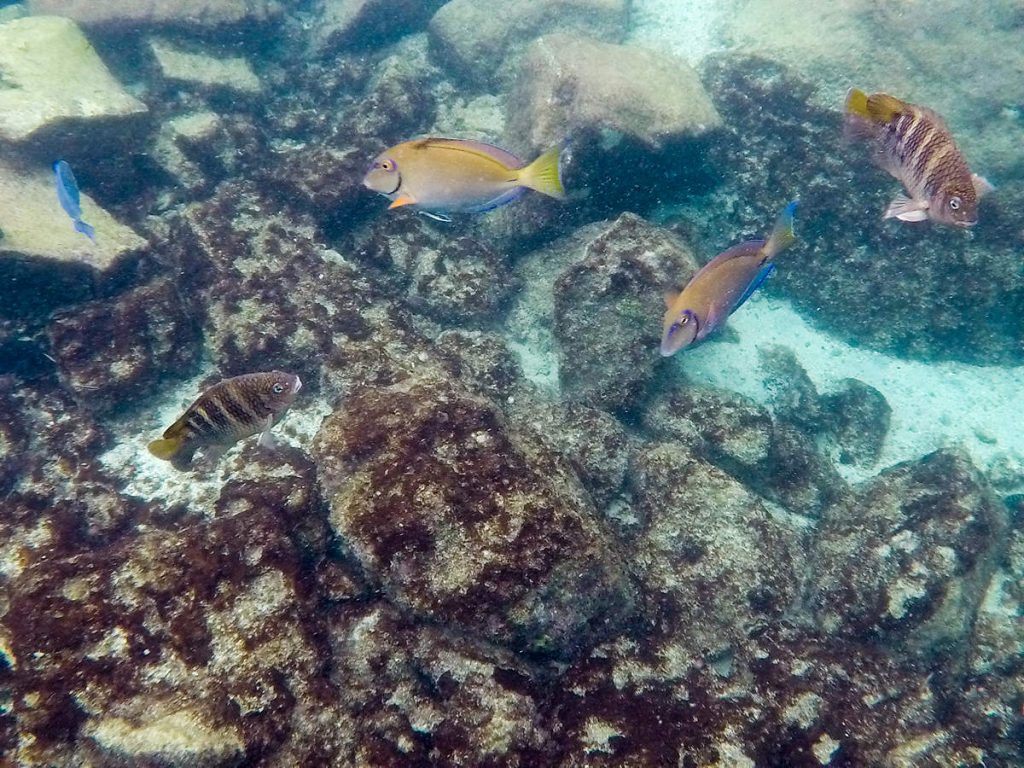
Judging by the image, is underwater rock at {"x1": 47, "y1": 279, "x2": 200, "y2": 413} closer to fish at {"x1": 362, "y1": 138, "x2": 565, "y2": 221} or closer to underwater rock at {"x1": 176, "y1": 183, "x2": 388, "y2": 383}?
underwater rock at {"x1": 176, "y1": 183, "x2": 388, "y2": 383}

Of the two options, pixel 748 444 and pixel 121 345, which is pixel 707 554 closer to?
pixel 748 444

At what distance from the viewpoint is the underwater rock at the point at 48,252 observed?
5277 millimetres

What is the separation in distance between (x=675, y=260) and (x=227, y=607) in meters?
4.49

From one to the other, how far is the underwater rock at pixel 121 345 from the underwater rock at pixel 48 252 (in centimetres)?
34

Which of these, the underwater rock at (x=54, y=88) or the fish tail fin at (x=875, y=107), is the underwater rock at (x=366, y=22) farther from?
the fish tail fin at (x=875, y=107)

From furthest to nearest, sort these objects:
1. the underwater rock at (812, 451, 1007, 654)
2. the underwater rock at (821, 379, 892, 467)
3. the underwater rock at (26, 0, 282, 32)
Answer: the underwater rock at (26, 0, 282, 32), the underwater rock at (821, 379, 892, 467), the underwater rock at (812, 451, 1007, 654)

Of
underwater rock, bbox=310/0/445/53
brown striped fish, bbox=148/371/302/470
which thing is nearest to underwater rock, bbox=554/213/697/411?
brown striped fish, bbox=148/371/302/470

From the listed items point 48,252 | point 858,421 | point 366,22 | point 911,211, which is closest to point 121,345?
point 48,252

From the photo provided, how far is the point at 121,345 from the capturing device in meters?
5.32

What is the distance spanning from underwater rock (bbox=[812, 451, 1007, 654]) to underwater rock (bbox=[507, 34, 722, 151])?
419 centimetres

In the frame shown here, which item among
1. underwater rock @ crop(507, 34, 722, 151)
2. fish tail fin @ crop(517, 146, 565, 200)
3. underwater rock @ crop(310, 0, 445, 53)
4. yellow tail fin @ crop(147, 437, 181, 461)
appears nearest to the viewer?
yellow tail fin @ crop(147, 437, 181, 461)

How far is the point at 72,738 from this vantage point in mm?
2697

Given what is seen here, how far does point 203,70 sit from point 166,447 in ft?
24.4

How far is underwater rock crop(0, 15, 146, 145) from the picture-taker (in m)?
6.11
